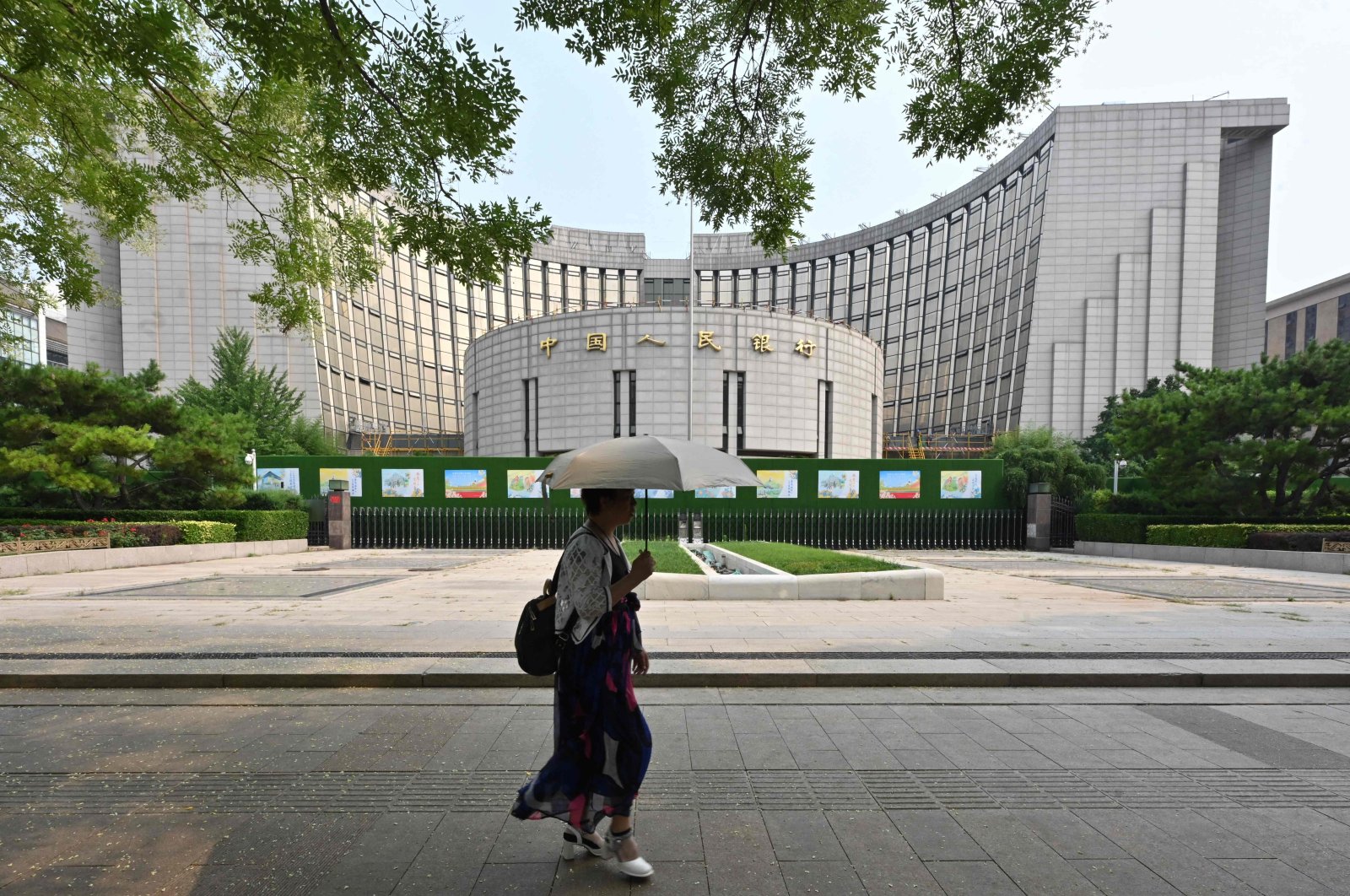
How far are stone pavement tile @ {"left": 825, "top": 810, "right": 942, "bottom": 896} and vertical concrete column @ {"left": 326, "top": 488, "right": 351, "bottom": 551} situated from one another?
23995 millimetres

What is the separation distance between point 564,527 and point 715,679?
18.6m

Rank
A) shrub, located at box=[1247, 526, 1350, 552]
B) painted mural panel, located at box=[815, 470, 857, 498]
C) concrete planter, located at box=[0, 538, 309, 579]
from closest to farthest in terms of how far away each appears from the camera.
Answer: concrete planter, located at box=[0, 538, 309, 579] < shrub, located at box=[1247, 526, 1350, 552] < painted mural panel, located at box=[815, 470, 857, 498]

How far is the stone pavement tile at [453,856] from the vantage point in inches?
114

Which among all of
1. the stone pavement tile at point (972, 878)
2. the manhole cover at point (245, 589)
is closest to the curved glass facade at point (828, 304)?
the manhole cover at point (245, 589)

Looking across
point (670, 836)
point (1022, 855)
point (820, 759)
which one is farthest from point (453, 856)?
point (1022, 855)

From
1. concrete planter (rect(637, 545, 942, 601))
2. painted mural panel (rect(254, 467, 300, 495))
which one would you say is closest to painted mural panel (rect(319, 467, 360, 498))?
painted mural panel (rect(254, 467, 300, 495))

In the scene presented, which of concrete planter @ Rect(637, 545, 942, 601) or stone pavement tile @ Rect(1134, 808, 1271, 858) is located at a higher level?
stone pavement tile @ Rect(1134, 808, 1271, 858)

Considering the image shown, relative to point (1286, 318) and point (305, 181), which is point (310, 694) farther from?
point (1286, 318)

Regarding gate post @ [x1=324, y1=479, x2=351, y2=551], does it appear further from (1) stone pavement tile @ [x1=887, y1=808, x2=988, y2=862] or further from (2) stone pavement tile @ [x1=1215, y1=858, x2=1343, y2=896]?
(2) stone pavement tile @ [x1=1215, y1=858, x2=1343, y2=896]

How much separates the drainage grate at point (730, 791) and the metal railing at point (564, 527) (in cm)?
1976

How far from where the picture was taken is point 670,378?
42.8 meters

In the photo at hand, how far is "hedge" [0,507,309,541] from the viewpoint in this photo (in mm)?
19109

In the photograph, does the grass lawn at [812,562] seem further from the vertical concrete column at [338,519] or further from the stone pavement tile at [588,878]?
the vertical concrete column at [338,519]

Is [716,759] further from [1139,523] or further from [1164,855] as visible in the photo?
[1139,523]
